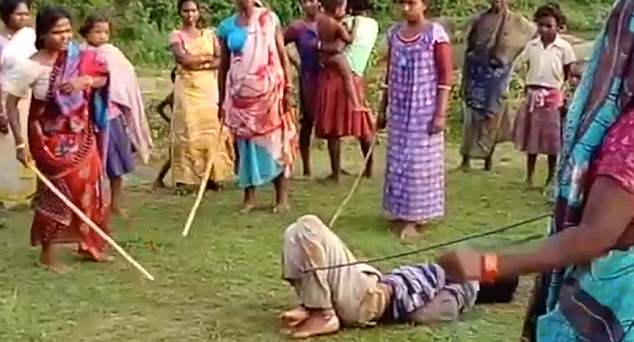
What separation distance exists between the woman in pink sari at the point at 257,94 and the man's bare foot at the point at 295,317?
A: 8.90ft

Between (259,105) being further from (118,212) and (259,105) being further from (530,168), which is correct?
(530,168)

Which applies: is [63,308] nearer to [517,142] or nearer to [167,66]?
[517,142]

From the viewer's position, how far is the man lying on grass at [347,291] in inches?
212

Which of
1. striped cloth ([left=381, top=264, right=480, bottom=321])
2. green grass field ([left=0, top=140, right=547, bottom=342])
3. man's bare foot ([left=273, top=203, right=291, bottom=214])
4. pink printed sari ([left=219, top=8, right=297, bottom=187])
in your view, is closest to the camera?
striped cloth ([left=381, top=264, right=480, bottom=321])

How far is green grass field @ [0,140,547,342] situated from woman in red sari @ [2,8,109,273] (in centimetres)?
35

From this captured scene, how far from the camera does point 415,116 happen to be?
7.47m

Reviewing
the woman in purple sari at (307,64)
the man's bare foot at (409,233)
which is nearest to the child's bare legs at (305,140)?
the woman in purple sari at (307,64)

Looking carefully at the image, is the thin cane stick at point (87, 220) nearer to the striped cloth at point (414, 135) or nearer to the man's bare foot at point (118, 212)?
the man's bare foot at point (118, 212)

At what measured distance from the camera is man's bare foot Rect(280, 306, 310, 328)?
5625mm

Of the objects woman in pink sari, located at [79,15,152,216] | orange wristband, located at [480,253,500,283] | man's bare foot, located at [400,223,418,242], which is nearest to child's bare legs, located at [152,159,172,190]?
woman in pink sari, located at [79,15,152,216]

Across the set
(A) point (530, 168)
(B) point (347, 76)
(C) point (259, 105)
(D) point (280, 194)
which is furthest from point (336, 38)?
(A) point (530, 168)

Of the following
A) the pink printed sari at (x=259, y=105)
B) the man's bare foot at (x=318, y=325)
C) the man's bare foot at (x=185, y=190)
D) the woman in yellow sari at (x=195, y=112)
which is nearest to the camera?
the man's bare foot at (x=318, y=325)

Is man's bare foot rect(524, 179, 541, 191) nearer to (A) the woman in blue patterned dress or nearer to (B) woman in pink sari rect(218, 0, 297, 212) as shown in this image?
(A) the woman in blue patterned dress

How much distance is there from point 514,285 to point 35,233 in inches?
100
